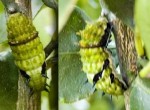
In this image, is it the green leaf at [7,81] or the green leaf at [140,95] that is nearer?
the green leaf at [140,95]

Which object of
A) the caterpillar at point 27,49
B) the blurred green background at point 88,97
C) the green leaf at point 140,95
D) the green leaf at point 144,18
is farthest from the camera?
the caterpillar at point 27,49

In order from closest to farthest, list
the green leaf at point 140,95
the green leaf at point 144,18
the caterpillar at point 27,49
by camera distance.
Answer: the green leaf at point 144,18, the green leaf at point 140,95, the caterpillar at point 27,49

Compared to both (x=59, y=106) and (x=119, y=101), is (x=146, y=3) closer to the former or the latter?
(x=119, y=101)

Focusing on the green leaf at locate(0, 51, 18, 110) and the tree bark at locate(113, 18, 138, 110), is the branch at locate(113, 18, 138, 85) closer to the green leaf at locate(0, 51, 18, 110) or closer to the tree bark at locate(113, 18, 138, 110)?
the tree bark at locate(113, 18, 138, 110)

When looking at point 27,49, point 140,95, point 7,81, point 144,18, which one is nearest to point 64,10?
point 27,49

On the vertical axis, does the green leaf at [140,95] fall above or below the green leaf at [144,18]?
below

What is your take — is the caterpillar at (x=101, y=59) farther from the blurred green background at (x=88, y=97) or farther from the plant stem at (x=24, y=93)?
the plant stem at (x=24, y=93)

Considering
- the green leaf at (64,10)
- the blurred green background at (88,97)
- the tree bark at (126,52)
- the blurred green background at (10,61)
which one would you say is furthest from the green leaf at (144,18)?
the blurred green background at (10,61)
